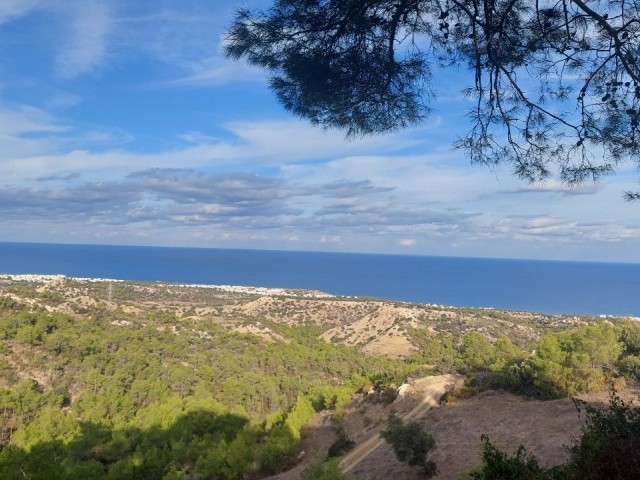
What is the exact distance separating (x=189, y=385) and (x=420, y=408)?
47.7ft

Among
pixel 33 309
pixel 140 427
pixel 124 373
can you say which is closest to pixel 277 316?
pixel 33 309

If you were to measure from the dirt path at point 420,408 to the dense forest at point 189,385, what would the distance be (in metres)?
1.21

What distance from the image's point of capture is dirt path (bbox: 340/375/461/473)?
13.1m

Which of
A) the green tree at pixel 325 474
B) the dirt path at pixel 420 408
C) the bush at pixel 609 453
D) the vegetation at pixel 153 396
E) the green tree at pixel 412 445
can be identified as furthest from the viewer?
the vegetation at pixel 153 396

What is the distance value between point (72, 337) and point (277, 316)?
32316mm

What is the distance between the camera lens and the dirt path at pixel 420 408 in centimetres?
1310

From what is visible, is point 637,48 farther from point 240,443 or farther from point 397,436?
point 240,443

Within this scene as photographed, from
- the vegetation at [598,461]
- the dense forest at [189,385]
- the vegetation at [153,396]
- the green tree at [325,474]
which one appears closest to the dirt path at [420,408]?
the dense forest at [189,385]

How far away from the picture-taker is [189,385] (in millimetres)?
25750

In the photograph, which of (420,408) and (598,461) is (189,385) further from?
(598,461)

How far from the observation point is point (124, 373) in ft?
84.1

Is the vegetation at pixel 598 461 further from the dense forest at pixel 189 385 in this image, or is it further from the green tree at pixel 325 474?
the dense forest at pixel 189 385

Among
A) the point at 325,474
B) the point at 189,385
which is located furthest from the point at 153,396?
the point at 325,474

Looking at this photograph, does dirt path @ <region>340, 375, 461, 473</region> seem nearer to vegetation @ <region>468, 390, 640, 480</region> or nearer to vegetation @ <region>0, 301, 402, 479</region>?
vegetation @ <region>0, 301, 402, 479</region>
